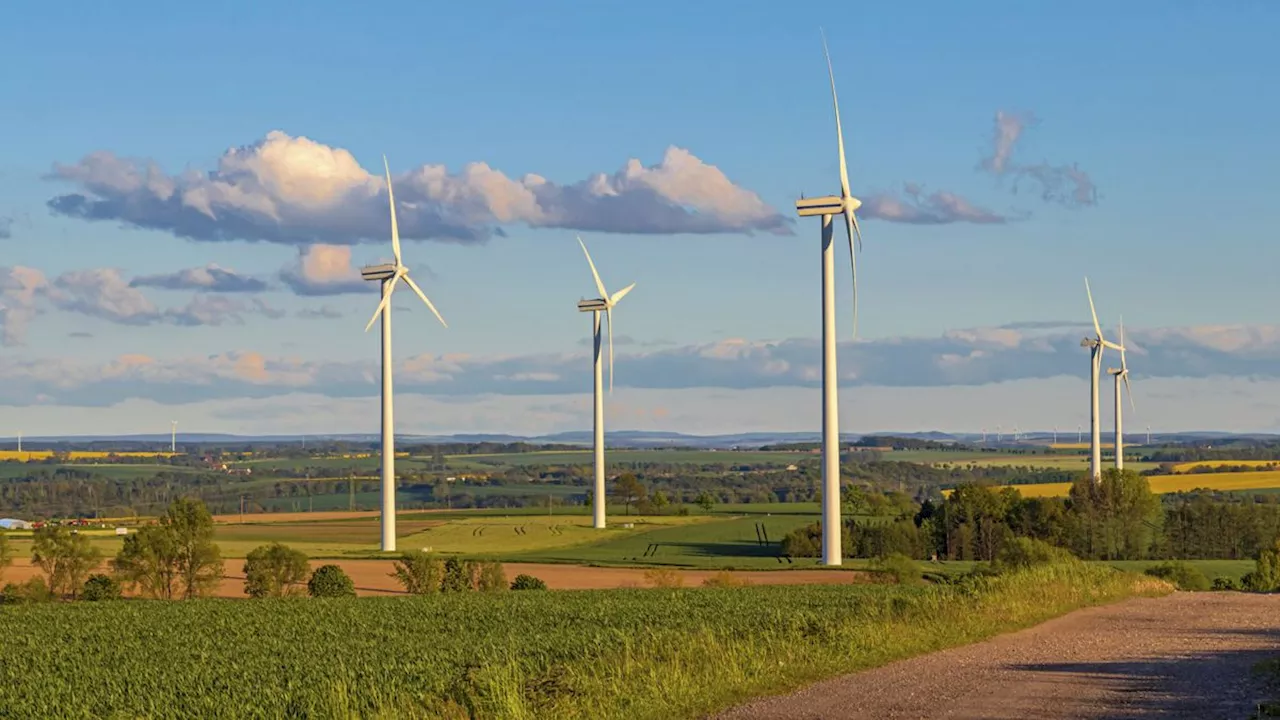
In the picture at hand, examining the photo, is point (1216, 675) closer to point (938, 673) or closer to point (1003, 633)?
point (938, 673)

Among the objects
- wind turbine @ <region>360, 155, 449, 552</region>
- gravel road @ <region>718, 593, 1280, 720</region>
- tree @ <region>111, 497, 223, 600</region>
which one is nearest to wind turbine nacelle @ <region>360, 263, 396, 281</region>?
wind turbine @ <region>360, 155, 449, 552</region>

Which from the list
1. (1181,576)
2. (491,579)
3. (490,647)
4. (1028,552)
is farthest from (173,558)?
(1181,576)

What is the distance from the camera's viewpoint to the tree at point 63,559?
3637 inches

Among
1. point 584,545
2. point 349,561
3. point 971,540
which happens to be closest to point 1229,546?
point 971,540

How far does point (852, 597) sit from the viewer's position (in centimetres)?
5266

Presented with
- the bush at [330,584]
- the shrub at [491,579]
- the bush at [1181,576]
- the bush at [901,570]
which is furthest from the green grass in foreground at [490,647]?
the bush at [1181,576]

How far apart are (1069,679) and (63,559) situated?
75968 mm

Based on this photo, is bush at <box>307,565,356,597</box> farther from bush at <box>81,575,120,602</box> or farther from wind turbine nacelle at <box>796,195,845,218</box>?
wind turbine nacelle at <box>796,195,845,218</box>

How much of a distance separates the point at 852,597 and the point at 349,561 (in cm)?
Answer: 7488

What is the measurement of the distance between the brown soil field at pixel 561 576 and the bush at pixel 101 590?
10.8m

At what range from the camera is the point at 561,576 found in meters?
105

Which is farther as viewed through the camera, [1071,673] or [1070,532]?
[1070,532]

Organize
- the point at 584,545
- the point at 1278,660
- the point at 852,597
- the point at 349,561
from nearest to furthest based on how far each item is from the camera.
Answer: the point at 1278,660 → the point at 852,597 → the point at 349,561 → the point at 584,545

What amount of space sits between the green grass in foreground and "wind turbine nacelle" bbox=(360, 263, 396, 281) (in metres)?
62.9
